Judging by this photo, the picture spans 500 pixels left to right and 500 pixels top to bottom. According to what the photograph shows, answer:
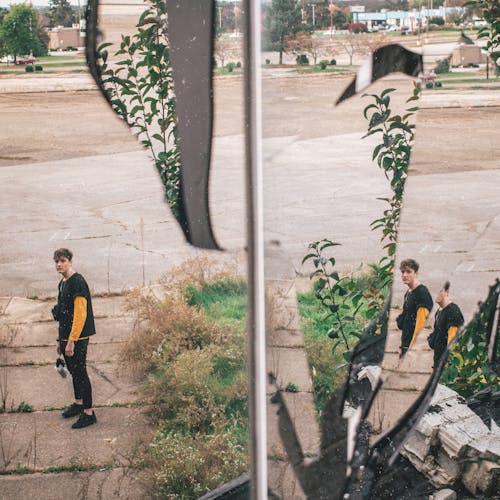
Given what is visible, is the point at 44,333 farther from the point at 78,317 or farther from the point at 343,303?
the point at 343,303

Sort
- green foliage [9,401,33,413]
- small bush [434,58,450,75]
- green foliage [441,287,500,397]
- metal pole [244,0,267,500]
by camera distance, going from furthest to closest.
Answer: green foliage [441,287,500,397]
green foliage [9,401,33,413]
small bush [434,58,450,75]
metal pole [244,0,267,500]

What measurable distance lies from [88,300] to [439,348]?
0.72 m

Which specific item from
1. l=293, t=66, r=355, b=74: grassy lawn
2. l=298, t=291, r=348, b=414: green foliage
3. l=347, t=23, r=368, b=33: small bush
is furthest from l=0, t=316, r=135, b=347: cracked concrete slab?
l=347, t=23, r=368, b=33: small bush

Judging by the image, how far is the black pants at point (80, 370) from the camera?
1635 mm

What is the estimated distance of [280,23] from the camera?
1421mm

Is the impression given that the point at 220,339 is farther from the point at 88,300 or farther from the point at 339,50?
the point at 339,50

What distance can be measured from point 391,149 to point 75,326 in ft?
2.30

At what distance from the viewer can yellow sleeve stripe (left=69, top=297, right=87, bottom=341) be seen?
1.64 meters

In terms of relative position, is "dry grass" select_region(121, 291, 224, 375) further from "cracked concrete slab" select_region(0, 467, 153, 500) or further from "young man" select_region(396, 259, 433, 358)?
"young man" select_region(396, 259, 433, 358)

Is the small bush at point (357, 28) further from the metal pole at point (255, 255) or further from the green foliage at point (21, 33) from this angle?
the green foliage at point (21, 33)

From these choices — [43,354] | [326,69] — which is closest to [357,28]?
[326,69]

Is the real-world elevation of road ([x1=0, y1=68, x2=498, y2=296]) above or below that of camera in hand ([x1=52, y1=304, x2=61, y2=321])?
above

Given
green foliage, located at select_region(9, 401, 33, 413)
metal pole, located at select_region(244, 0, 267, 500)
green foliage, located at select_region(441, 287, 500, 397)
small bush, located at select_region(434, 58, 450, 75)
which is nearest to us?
metal pole, located at select_region(244, 0, 267, 500)

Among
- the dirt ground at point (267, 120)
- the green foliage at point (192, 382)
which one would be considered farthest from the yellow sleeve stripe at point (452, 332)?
the green foliage at point (192, 382)
